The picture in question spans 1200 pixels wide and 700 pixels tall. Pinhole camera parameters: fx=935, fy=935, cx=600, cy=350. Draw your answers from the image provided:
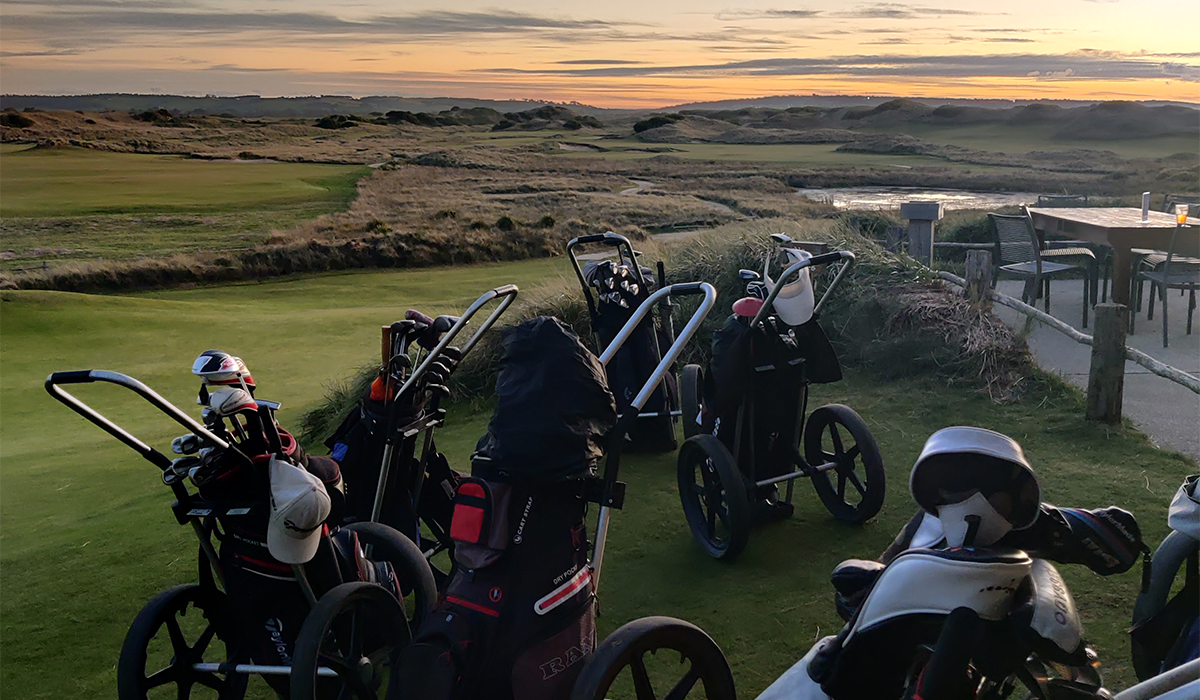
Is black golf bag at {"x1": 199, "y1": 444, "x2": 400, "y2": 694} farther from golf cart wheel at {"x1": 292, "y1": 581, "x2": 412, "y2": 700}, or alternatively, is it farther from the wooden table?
the wooden table

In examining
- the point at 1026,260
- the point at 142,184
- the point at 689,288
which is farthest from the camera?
the point at 142,184

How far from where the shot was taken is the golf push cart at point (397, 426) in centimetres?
358

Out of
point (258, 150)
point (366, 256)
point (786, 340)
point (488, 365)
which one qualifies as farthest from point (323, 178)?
point (786, 340)

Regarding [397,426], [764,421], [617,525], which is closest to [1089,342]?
[764,421]

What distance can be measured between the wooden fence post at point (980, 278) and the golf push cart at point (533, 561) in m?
5.38

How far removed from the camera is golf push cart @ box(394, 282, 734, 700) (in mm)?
2387

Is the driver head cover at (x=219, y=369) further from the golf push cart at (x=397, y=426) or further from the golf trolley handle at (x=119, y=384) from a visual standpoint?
the golf push cart at (x=397, y=426)

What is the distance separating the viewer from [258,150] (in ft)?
169

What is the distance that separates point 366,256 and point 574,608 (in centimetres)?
1731

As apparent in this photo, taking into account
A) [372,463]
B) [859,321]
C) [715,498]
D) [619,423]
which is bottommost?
[715,498]

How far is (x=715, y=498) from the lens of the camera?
416 centimetres

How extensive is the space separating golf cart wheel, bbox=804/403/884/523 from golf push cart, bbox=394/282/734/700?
193 centimetres

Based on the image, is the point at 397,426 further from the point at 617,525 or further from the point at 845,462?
the point at 845,462

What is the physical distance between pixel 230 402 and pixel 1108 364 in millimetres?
4827
